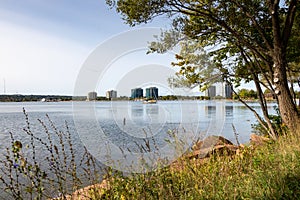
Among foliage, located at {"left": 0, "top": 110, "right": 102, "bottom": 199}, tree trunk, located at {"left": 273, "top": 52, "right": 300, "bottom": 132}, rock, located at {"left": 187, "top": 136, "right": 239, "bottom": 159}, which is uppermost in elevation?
tree trunk, located at {"left": 273, "top": 52, "right": 300, "bottom": 132}

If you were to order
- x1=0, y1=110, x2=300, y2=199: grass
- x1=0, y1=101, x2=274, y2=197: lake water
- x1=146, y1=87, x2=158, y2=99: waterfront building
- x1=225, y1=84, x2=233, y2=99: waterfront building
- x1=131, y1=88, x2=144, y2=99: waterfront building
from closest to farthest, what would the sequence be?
x1=0, y1=110, x2=300, y2=199: grass
x1=0, y1=101, x2=274, y2=197: lake water
x1=131, y1=88, x2=144, y2=99: waterfront building
x1=146, y1=87, x2=158, y2=99: waterfront building
x1=225, y1=84, x2=233, y2=99: waterfront building

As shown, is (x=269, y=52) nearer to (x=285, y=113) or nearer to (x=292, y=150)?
(x=285, y=113)

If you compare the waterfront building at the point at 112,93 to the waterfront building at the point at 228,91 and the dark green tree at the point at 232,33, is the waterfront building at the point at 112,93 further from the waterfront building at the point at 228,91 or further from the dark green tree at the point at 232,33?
the waterfront building at the point at 228,91

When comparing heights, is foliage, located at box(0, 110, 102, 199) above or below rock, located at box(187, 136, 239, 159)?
above

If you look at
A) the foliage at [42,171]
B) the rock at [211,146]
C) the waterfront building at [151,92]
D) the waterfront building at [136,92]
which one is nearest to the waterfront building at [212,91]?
the rock at [211,146]

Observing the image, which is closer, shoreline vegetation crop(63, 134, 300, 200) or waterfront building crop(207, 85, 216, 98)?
shoreline vegetation crop(63, 134, 300, 200)

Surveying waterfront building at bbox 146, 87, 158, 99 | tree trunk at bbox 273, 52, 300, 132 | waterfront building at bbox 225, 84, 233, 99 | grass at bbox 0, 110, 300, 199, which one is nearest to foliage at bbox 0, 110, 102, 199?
grass at bbox 0, 110, 300, 199

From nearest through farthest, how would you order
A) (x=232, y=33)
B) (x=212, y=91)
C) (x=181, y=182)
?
(x=181, y=182) < (x=232, y=33) < (x=212, y=91)

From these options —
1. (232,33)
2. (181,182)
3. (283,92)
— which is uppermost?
(232,33)

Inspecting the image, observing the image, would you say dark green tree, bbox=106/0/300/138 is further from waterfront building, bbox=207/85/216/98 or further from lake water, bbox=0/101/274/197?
lake water, bbox=0/101/274/197

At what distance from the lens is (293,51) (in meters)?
7.73

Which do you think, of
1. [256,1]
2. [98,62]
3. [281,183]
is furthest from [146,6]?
[281,183]

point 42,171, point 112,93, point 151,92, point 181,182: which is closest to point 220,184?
point 181,182

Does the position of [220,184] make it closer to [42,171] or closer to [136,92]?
[42,171]
